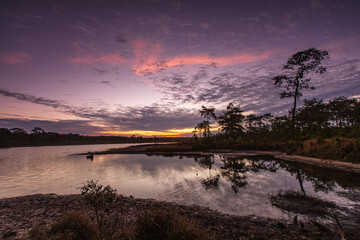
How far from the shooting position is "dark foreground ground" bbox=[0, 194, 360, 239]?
664 centimetres

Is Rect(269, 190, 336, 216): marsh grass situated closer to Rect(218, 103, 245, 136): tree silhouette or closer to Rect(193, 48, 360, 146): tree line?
Rect(193, 48, 360, 146): tree line

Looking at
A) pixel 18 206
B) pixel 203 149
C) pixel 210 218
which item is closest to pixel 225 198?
pixel 210 218

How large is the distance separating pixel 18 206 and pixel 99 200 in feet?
34.1

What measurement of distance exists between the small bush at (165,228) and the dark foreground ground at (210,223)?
899 millimetres

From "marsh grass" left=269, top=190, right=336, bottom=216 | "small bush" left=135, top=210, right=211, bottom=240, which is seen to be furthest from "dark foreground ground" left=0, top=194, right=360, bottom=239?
"marsh grass" left=269, top=190, right=336, bottom=216

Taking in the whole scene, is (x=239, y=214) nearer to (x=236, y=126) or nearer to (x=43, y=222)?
(x=43, y=222)

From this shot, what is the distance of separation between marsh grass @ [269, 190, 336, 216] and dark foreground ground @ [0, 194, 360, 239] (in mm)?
1725

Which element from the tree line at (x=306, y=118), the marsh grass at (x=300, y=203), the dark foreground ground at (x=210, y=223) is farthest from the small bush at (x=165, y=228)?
the tree line at (x=306, y=118)

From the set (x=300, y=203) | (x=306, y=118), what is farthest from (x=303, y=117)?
(x=300, y=203)

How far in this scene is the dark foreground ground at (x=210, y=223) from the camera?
6638 millimetres

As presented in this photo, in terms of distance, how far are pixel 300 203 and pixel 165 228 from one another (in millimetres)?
9663

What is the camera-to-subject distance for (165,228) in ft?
16.8

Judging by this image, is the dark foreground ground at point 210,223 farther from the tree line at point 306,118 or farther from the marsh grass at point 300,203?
the tree line at point 306,118

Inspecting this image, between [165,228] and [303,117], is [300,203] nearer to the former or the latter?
[165,228]
